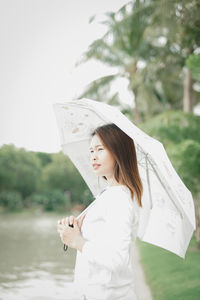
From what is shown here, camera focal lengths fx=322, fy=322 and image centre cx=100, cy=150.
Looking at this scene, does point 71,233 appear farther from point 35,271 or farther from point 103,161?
point 35,271

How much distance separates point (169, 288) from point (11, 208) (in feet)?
85.1

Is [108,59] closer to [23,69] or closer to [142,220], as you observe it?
[142,220]

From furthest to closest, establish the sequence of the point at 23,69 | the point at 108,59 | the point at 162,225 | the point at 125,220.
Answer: the point at 23,69, the point at 108,59, the point at 162,225, the point at 125,220

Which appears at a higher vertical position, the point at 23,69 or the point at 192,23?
the point at 23,69

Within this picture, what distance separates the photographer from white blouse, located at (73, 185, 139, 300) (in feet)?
4.97

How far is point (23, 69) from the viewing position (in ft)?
115

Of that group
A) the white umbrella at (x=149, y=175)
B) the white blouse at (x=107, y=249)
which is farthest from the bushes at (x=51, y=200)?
the white blouse at (x=107, y=249)

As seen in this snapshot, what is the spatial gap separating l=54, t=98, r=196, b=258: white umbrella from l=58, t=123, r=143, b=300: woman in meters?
0.15

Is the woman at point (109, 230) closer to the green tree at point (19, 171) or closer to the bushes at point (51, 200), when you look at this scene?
the bushes at point (51, 200)

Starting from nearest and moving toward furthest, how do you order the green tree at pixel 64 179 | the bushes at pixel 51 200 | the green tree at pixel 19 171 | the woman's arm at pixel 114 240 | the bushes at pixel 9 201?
the woman's arm at pixel 114 240
the bushes at pixel 9 201
the bushes at pixel 51 200
the green tree at pixel 19 171
the green tree at pixel 64 179

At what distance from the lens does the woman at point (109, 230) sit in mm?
1526

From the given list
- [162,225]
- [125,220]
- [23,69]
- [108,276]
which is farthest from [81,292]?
[23,69]

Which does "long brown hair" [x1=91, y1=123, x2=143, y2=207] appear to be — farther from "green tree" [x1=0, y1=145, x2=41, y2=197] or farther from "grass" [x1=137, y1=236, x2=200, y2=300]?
"green tree" [x1=0, y1=145, x2=41, y2=197]

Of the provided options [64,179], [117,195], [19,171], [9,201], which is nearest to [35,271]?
[117,195]
